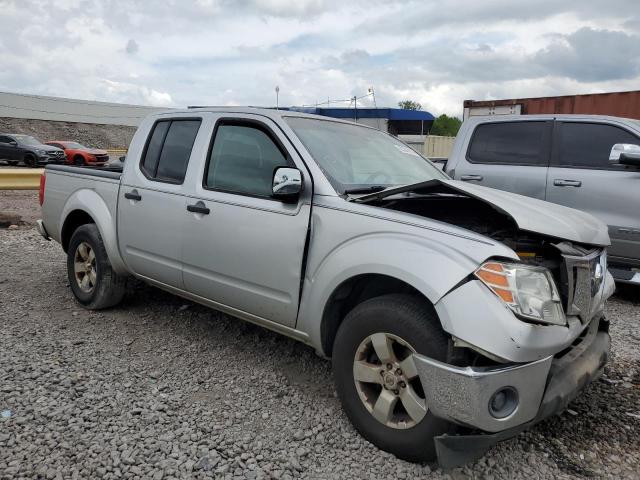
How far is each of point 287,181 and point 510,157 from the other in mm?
3883

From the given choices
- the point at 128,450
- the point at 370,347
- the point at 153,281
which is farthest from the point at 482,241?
the point at 153,281

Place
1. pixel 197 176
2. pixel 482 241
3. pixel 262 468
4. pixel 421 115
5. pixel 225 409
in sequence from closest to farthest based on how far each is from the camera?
pixel 482 241, pixel 262 468, pixel 225 409, pixel 197 176, pixel 421 115

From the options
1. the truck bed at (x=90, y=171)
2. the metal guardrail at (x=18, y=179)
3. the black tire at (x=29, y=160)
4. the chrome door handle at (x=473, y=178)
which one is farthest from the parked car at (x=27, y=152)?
the chrome door handle at (x=473, y=178)

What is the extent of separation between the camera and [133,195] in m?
4.15

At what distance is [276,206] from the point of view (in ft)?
10.4

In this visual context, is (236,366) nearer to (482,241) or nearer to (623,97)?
(482,241)

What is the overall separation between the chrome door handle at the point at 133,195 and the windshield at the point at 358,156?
1419mm

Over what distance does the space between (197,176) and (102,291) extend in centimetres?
160

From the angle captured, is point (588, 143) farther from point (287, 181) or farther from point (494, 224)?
point (287, 181)

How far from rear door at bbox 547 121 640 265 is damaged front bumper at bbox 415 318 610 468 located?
11.0 feet

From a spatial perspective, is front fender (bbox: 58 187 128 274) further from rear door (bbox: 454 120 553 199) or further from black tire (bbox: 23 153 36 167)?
black tire (bbox: 23 153 36 167)

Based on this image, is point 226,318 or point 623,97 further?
point 623,97

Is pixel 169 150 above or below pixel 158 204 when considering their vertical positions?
above

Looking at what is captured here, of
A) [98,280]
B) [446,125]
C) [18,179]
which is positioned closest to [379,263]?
[98,280]
